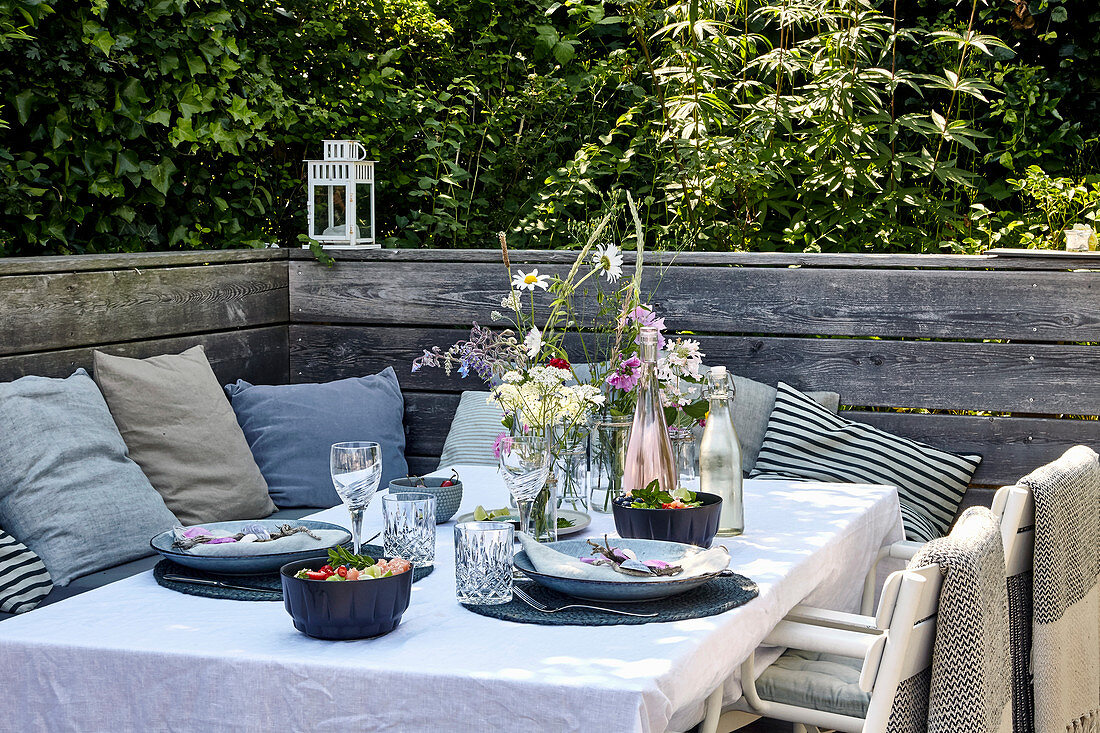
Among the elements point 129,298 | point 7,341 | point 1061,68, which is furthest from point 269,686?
point 1061,68

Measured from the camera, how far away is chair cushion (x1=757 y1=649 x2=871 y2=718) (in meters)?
1.75

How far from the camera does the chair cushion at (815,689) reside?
175 cm

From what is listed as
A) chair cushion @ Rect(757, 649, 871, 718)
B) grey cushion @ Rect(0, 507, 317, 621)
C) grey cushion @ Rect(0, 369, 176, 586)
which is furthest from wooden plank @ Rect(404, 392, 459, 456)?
chair cushion @ Rect(757, 649, 871, 718)

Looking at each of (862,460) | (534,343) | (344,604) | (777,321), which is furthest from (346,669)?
(777,321)

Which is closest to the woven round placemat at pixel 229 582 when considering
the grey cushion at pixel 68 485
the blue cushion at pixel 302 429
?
the grey cushion at pixel 68 485

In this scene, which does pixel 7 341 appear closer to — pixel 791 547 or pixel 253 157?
pixel 253 157

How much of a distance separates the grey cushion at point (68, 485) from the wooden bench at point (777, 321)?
11.0 inches

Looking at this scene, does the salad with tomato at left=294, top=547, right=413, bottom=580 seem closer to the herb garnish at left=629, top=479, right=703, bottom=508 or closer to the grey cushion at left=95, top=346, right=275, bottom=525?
the herb garnish at left=629, top=479, right=703, bottom=508

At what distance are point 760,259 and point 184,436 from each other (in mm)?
1632

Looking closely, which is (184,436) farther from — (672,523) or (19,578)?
(672,523)

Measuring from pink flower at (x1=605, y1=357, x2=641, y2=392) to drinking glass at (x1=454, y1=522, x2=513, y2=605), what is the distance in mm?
475

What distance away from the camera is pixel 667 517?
1647 mm

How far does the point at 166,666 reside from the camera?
125cm

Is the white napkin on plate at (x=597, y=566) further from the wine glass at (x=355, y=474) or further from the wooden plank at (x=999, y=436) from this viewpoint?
the wooden plank at (x=999, y=436)
